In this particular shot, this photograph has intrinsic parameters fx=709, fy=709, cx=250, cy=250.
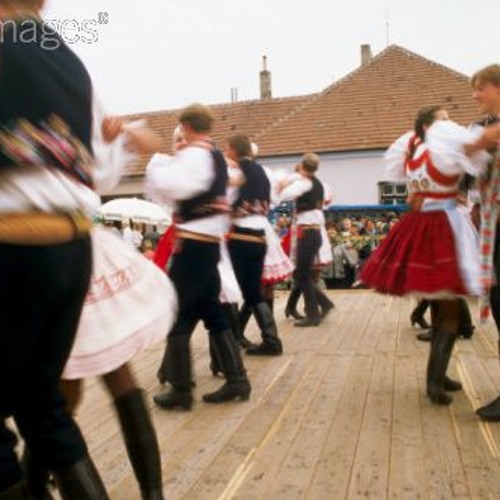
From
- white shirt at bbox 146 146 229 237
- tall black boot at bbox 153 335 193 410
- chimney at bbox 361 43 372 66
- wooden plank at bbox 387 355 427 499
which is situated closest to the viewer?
wooden plank at bbox 387 355 427 499

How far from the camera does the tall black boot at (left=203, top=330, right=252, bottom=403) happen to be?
12.7 ft

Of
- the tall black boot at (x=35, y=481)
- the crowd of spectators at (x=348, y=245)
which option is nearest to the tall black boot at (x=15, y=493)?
the tall black boot at (x=35, y=481)

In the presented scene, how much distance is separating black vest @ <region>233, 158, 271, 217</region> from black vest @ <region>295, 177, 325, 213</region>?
1.53 metres

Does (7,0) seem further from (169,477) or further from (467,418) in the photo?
(467,418)

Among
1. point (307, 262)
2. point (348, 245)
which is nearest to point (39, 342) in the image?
point (307, 262)

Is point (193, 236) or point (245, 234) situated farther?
point (245, 234)

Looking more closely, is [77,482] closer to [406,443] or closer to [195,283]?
[406,443]

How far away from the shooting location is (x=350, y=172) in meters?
20.6

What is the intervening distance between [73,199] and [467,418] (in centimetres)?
254

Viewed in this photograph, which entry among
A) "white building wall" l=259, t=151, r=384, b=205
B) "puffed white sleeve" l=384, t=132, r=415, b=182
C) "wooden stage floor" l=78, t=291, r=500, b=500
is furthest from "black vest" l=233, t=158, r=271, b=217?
"white building wall" l=259, t=151, r=384, b=205

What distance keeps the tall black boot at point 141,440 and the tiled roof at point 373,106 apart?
18554 millimetres

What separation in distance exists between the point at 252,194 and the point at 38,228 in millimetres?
3704

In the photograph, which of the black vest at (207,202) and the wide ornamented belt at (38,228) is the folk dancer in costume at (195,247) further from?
the wide ornamented belt at (38,228)

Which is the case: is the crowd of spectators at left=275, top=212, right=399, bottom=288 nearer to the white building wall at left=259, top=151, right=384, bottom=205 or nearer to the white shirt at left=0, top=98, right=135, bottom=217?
the white building wall at left=259, top=151, right=384, bottom=205
